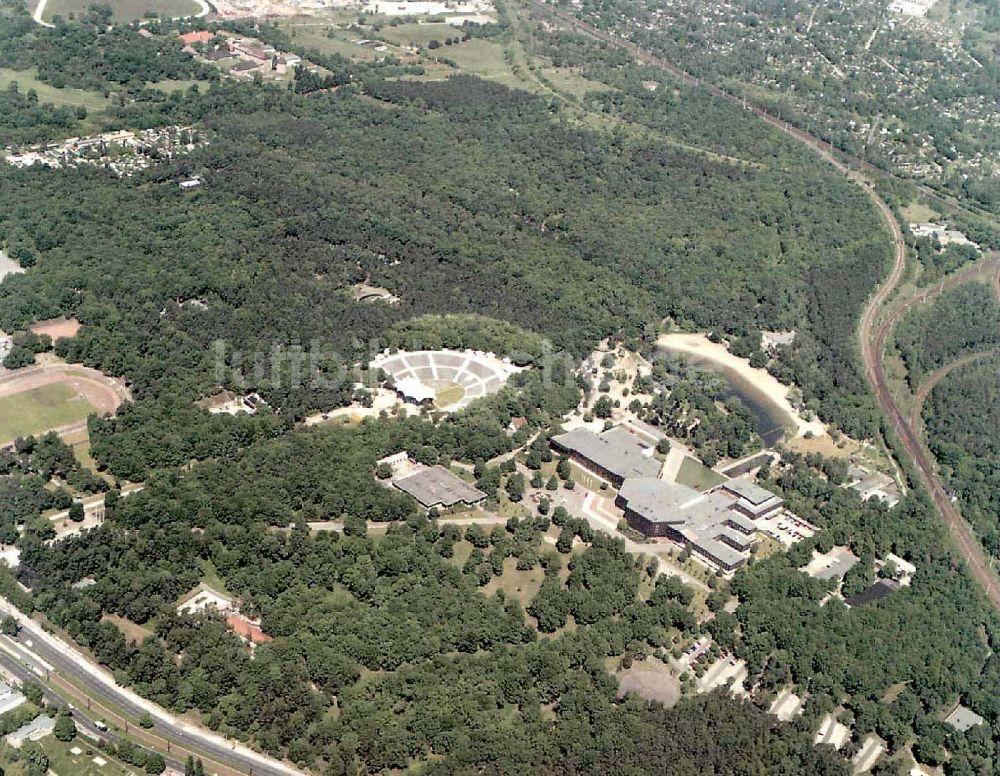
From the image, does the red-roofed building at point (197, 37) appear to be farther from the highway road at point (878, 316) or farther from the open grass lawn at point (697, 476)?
the open grass lawn at point (697, 476)

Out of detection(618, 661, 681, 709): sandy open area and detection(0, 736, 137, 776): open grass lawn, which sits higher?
detection(618, 661, 681, 709): sandy open area

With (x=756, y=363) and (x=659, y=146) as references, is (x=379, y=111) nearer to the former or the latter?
(x=659, y=146)

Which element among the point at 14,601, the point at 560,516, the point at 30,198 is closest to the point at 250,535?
the point at 14,601

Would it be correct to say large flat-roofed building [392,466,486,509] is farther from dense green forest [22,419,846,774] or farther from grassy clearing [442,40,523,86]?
grassy clearing [442,40,523,86]

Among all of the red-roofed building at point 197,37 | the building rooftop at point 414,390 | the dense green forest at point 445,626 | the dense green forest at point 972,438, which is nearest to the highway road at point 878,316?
the dense green forest at point 972,438

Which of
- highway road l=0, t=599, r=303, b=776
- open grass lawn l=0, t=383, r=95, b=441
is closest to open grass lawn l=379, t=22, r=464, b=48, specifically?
open grass lawn l=0, t=383, r=95, b=441
